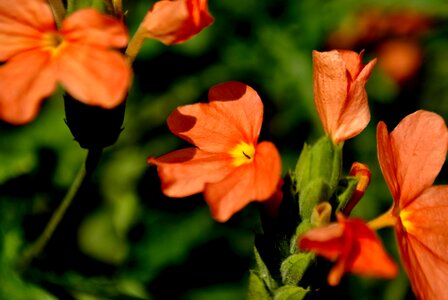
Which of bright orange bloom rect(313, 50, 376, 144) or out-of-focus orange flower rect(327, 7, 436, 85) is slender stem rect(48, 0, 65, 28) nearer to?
bright orange bloom rect(313, 50, 376, 144)

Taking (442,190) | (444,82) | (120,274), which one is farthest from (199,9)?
(444,82)

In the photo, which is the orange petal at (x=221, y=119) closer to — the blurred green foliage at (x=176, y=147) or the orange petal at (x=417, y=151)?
the orange petal at (x=417, y=151)

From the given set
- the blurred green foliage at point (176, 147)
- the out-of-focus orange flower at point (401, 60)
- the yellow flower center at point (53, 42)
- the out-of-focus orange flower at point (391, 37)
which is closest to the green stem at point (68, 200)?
the blurred green foliage at point (176, 147)

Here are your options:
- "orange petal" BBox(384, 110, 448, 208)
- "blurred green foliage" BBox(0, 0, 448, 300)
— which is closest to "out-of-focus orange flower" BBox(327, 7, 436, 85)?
"blurred green foliage" BBox(0, 0, 448, 300)

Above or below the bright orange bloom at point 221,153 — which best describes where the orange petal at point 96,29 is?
above

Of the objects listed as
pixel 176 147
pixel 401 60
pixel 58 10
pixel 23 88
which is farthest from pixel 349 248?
pixel 401 60

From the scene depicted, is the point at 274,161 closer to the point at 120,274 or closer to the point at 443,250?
the point at 443,250
